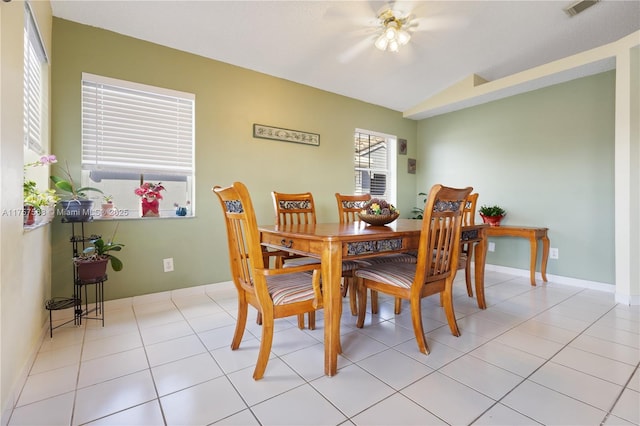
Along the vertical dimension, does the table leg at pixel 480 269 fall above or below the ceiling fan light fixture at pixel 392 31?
below

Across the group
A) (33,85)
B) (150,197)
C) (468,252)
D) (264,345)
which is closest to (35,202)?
(33,85)

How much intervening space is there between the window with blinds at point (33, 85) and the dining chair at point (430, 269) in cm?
→ 224

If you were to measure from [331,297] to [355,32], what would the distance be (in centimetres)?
251

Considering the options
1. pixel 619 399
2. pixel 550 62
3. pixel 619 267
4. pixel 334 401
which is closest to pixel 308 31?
pixel 550 62

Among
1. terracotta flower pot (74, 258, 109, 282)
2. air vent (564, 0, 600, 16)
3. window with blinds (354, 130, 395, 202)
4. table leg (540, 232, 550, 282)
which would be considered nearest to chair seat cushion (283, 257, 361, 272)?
terracotta flower pot (74, 258, 109, 282)

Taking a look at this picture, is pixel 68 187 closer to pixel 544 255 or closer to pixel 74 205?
pixel 74 205

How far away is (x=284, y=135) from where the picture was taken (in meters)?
3.50

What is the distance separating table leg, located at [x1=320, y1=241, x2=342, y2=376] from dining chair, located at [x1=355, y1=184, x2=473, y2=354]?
18.4 inches

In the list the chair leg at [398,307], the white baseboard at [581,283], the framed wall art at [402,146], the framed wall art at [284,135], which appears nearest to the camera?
the chair leg at [398,307]

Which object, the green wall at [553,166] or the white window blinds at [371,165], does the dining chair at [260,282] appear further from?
the green wall at [553,166]

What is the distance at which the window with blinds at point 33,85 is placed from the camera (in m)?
1.74

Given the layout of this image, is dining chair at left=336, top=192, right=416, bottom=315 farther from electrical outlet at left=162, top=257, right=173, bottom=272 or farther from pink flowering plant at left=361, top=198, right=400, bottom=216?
electrical outlet at left=162, top=257, right=173, bottom=272

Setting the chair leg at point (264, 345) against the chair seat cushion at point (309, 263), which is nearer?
the chair leg at point (264, 345)

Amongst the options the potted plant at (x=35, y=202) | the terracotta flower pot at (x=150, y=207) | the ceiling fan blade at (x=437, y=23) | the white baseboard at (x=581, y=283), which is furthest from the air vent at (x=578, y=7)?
the potted plant at (x=35, y=202)
